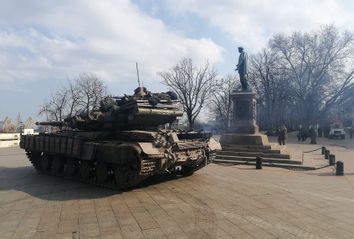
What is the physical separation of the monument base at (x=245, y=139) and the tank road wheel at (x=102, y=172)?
10.3 meters

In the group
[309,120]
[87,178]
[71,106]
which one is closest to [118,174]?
[87,178]

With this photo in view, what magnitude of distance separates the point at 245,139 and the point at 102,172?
10428 mm

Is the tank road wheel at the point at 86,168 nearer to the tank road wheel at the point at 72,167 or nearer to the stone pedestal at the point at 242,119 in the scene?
the tank road wheel at the point at 72,167

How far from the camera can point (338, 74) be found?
4938 cm

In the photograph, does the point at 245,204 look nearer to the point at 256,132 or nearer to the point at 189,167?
the point at 189,167

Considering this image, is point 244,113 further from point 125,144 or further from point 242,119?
point 125,144

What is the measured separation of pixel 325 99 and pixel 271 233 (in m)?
47.9

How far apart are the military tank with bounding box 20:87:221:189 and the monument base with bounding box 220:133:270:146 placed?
21.8ft

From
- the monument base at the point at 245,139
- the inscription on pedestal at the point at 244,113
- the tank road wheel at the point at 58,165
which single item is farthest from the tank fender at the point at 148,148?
the inscription on pedestal at the point at 244,113

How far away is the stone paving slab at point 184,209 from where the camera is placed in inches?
261

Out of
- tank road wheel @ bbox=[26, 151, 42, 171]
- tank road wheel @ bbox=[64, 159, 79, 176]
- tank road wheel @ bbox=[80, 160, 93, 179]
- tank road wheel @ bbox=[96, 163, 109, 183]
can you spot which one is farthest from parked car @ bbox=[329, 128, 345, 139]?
tank road wheel @ bbox=[96, 163, 109, 183]

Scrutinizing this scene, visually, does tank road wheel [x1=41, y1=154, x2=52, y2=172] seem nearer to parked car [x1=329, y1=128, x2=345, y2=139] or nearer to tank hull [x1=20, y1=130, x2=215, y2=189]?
tank hull [x1=20, y1=130, x2=215, y2=189]

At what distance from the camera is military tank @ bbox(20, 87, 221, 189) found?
994 centimetres

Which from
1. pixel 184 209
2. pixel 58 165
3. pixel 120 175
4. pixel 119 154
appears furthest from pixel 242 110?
pixel 184 209
